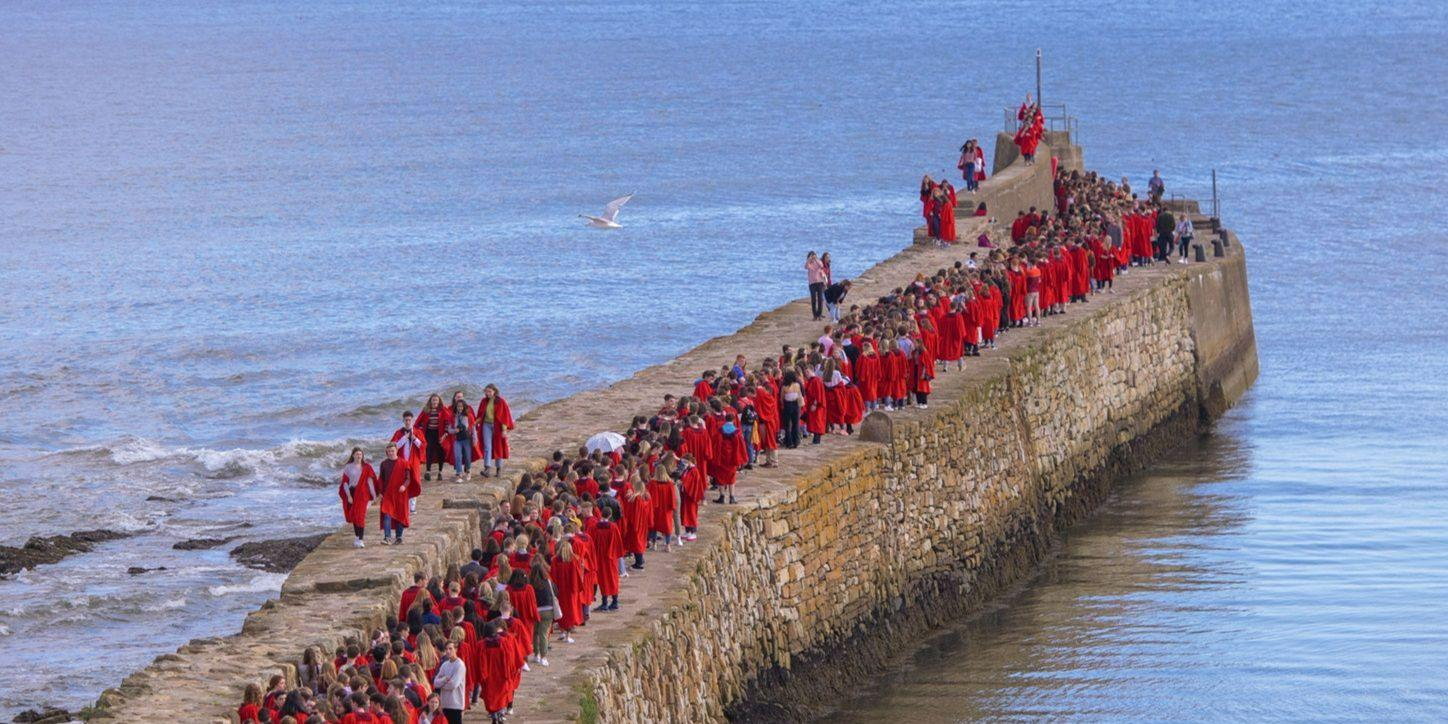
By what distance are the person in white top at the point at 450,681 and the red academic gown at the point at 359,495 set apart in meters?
4.37

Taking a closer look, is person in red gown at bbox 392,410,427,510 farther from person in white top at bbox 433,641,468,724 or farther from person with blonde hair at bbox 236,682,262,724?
person with blonde hair at bbox 236,682,262,724

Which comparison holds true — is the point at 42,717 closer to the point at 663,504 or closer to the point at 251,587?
the point at 251,587

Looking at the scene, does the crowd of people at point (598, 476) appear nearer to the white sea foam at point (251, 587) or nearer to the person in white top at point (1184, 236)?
the person in white top at point (1184, 236)

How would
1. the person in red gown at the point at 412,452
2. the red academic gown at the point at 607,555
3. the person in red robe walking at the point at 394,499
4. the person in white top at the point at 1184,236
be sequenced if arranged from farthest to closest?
the person in white top at the point at 1184,236 < the person in red gown at the point at 412,452 < the person in red robe walking at the point at 394,499 < the red academic gown at the point at 607,555

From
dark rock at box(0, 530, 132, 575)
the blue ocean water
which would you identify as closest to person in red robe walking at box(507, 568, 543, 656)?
the blue ocean water

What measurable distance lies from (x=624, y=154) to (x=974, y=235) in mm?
54787

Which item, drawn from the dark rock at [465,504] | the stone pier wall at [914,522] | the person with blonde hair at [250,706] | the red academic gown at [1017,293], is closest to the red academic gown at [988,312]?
the stone pier wall at [914,522]

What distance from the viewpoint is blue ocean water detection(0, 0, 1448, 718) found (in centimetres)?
3038

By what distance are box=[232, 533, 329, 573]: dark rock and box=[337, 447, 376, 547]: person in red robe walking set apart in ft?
35.6

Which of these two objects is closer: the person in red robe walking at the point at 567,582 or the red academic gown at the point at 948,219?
the person in red robe walking at the point at 567,582

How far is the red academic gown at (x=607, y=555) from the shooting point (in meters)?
21.1

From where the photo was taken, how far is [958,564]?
97.2 ft

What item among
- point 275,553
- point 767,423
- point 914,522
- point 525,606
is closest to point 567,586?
point 525,606

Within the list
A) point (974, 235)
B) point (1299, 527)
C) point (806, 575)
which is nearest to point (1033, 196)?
point (974, 235)
